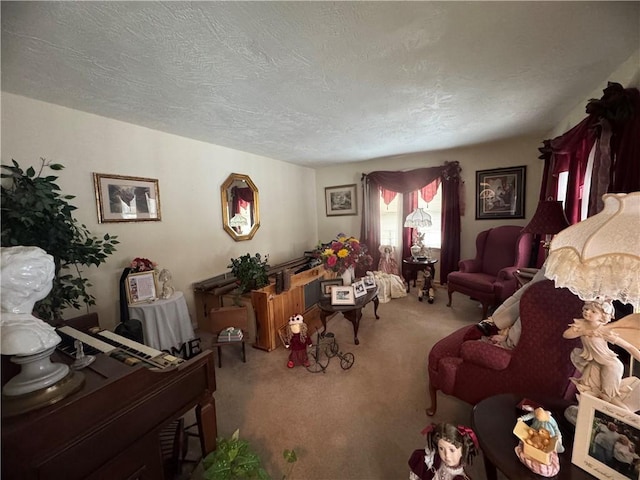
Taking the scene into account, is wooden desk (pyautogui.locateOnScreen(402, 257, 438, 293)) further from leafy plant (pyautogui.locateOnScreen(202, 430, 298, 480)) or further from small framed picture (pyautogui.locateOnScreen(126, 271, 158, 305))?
small framed picture (pyautogui.locateOnScreen(126, 271, 158, 305))

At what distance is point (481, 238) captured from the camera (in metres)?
3.64

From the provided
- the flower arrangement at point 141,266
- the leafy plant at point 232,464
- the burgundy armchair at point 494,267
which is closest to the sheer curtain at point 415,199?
the burgundy armchair at point 494,267

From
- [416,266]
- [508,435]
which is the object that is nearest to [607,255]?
[508,435]

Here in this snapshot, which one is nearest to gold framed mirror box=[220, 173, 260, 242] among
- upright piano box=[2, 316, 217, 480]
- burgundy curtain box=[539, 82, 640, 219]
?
upright piano box=[2, 316, 217, 480]

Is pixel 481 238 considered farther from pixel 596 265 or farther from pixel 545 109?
pixel 596 265

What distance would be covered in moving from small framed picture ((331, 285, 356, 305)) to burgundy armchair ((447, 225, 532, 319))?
1.73m

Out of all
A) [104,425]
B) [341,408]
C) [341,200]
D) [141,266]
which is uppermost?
[341,200]

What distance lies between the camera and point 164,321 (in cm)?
226

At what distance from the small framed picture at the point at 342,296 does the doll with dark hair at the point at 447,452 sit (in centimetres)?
159

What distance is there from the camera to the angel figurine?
2.72 feet

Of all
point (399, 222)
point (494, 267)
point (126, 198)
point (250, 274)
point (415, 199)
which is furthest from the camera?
point (399, 222)

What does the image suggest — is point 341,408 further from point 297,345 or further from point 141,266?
point 141,266

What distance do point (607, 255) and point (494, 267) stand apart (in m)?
3.12

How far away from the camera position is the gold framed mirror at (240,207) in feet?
11.6
